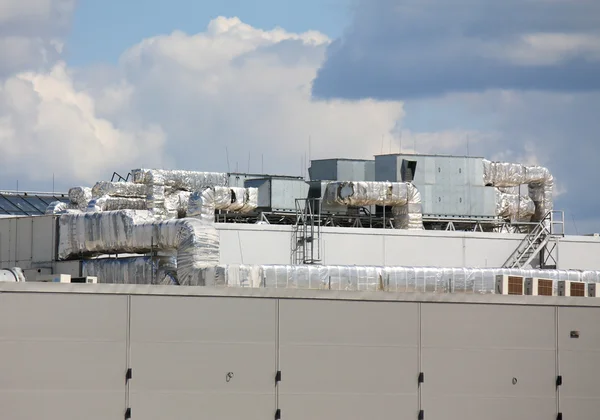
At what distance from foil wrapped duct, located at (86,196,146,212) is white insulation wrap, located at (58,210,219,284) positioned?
27.8ft

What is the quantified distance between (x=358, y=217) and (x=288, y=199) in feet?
10.1

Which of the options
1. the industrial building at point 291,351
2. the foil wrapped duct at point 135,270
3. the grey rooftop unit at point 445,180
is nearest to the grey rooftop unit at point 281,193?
the grey rooftop unit at point 445,180

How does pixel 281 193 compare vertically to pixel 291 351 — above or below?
above

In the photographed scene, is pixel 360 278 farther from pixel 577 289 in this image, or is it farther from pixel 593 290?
pixel 593 290

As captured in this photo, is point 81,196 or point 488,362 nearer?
point 488,362

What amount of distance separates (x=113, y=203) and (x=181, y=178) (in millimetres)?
3459

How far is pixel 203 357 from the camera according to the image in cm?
2180

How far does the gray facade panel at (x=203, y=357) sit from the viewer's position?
2147cm

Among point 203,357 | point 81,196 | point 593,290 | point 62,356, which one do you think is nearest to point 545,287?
point 593,290

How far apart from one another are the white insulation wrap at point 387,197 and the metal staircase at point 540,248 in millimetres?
4350

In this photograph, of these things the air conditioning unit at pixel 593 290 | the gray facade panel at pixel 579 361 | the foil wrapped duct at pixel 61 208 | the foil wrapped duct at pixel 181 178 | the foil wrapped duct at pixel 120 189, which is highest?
the foil wrapped duct at pixel 181 178

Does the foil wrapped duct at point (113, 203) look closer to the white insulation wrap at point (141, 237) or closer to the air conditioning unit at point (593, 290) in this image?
the white insulation wrap at point (141, 237)

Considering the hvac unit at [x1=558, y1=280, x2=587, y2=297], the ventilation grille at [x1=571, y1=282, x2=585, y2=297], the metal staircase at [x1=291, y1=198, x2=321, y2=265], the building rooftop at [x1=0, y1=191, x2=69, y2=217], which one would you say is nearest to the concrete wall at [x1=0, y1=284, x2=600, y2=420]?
the hvac unit at [x1=558, y1=280, x2=587, y2=297]

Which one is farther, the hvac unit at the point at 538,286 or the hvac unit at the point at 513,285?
the hvac unit at the point at 513,285
